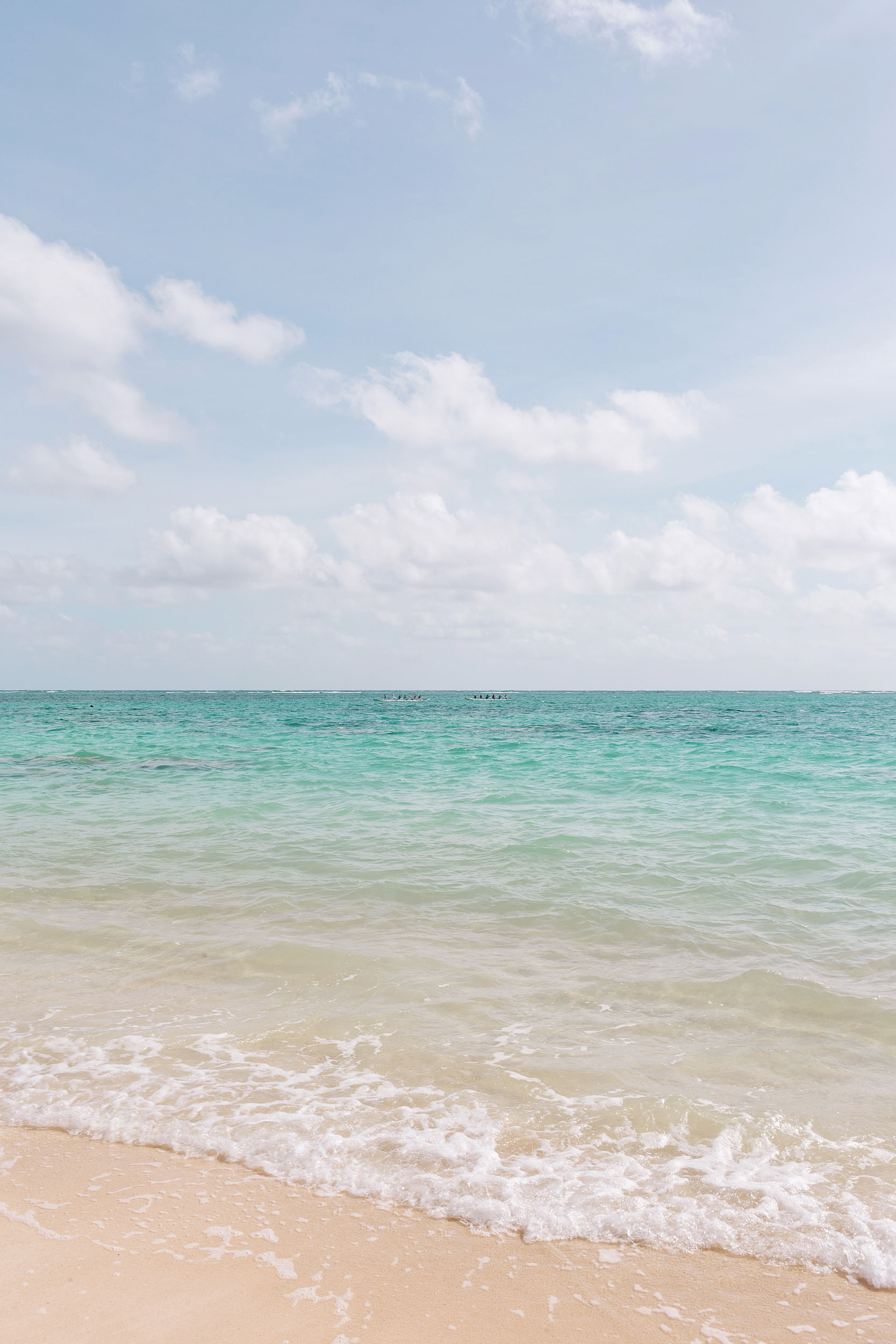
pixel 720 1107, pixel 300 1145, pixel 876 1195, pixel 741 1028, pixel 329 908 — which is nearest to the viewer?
pixel 876 1195

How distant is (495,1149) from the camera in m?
4.43

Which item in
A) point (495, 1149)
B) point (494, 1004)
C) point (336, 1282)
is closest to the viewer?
point (336, 1282)

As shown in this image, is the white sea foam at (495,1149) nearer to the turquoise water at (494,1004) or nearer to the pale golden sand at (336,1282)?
the turquoise water at (494,1004)

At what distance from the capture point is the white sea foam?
12.4ft

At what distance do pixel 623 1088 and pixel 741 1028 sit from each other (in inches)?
59.8

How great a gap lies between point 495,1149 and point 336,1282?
51.1 inches

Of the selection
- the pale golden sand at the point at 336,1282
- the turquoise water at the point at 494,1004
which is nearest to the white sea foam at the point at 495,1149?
the turquoise water at the point at 494,1004

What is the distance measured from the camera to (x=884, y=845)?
39.9ft

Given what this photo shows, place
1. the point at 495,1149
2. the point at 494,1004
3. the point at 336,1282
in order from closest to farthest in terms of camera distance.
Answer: the point at 336,1282
the point at 495,1149
the point at 494,1004

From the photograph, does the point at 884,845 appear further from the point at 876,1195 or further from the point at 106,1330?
the point at 106,1330

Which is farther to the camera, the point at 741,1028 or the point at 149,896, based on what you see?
the point at 149,896

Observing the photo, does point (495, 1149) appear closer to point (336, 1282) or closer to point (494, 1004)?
point (336, 1282)

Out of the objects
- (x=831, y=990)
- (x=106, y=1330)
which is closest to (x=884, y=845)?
(x=831, y=990)

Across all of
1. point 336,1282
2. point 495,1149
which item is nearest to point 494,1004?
point 495,1149
